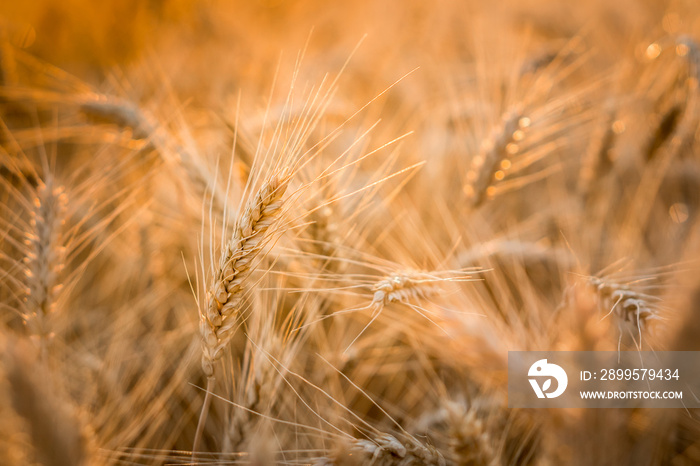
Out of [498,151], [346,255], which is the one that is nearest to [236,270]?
[346,255]

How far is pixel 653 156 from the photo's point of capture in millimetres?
1193

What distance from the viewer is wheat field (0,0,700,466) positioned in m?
0.69

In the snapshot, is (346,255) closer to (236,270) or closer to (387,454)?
(236,270)

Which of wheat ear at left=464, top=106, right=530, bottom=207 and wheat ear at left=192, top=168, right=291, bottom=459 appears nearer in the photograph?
wheat ear at left=192, top=168, right=291, bottom=459

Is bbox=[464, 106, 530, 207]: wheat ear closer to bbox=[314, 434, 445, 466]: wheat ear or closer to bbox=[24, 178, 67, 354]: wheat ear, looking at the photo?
bbox=[314, 434, 445, 466]: wheat ear

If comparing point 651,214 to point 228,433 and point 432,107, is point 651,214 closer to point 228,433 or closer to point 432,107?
point 432,107

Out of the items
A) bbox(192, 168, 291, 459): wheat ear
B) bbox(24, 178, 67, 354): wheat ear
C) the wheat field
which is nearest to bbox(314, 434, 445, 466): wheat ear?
the wheat field

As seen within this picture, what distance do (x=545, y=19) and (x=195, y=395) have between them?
2418 mm

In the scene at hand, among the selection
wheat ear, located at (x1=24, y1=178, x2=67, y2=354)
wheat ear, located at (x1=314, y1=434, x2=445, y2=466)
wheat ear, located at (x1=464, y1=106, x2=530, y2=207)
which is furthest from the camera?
wheat ear, located at (x1=464, y1=106, x2=530, y2=207)

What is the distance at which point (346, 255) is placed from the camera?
98cm

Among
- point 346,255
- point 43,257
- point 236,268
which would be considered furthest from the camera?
point 346,255

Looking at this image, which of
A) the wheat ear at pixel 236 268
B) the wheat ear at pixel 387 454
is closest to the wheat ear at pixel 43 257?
the wheat ear at pixel 236 268

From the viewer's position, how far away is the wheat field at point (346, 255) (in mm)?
695

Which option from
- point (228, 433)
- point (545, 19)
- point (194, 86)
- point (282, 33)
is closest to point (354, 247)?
point (228, 433)
